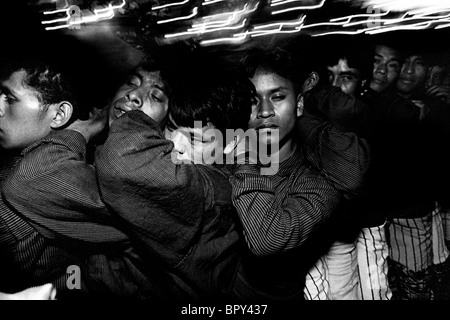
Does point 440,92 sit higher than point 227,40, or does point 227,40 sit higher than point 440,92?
point 227,40

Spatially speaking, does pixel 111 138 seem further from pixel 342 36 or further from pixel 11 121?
pixel 342 36

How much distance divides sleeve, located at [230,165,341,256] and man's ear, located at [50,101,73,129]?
0.75 m

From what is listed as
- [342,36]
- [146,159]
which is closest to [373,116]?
[342,36]

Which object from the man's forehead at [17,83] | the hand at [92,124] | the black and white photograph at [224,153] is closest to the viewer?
the black and white photograph at [224,153]

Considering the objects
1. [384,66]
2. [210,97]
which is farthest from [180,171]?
[384,66]

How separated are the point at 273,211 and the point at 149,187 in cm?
44

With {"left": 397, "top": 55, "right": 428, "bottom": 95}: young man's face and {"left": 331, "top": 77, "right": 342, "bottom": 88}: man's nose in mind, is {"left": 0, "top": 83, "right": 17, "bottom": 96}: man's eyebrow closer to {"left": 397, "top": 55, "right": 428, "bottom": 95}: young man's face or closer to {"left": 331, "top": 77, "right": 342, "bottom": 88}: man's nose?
{"left": 331, "top": 77, "right": 342, "bottom": 88}: man's nose

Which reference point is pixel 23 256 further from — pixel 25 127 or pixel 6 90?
pixel 6 90

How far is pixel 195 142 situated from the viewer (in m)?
1.44

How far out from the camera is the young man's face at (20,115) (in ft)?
4.43

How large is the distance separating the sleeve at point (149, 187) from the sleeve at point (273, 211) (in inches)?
6.5

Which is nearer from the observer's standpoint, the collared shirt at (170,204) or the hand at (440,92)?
the collared shirt at (170,204)

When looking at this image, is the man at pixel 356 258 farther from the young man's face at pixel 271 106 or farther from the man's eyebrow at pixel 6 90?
the man's eyebrow at pixel 6 90

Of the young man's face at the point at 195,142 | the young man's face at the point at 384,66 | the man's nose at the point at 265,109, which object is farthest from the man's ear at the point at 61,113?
the young man's face at the point at 384,66
